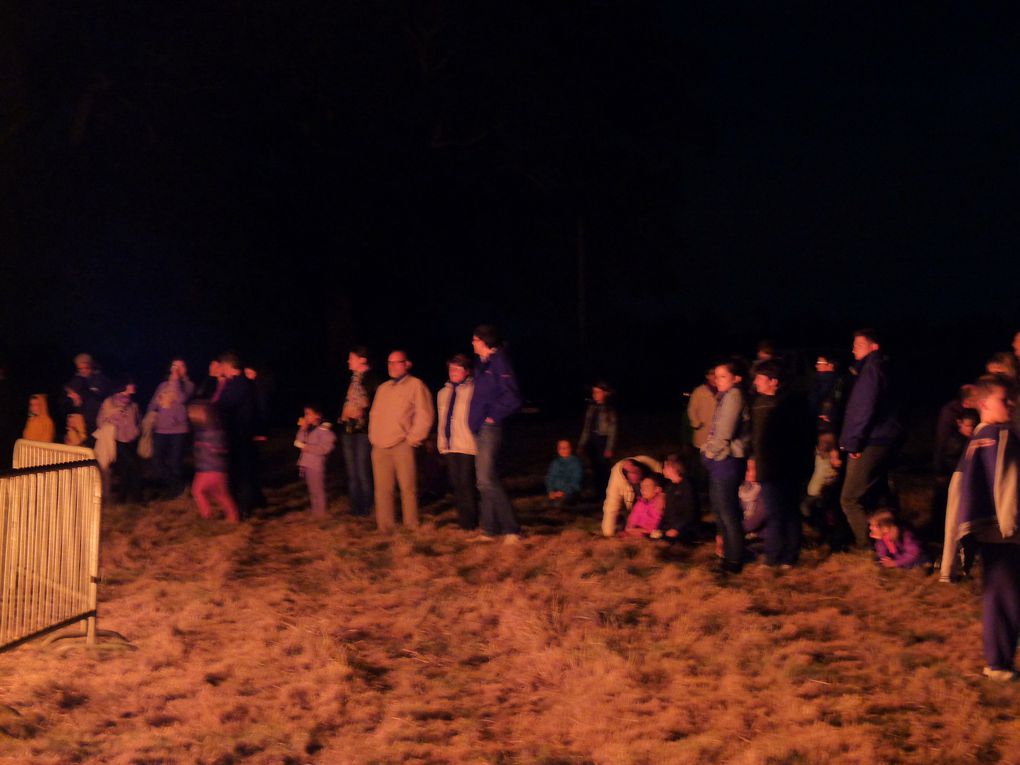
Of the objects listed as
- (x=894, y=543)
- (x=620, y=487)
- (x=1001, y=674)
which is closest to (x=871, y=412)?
(x=894, y=543)

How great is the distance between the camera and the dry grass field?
18.3ft

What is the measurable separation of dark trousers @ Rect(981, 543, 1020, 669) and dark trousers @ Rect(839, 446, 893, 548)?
2.65m

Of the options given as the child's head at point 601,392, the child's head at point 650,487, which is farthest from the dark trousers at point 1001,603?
the child's head at point 601,392

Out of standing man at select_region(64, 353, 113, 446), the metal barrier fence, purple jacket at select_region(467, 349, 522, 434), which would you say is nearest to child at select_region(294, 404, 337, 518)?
purple jacket at select_region(467, 349, 522, 434)

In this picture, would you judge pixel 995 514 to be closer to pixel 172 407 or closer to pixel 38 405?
pixel 172 407

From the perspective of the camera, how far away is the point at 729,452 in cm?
854

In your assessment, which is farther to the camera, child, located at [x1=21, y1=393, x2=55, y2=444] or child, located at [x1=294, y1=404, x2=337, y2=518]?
child, located at [x1=21, y1=393, x2=55, y2=444]

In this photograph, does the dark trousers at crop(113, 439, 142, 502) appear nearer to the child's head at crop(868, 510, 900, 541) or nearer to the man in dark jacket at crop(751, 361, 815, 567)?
the man in dark jacket at crop(751, 361, 815, 567)

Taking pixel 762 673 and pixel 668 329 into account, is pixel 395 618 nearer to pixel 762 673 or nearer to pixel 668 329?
pixel 762 673

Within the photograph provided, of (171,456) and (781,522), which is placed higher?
(171,456)

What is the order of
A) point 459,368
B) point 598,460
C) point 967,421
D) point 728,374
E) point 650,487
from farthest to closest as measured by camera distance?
point 598,460
point 650,487
point 459,368
point 967,421
point 728,374

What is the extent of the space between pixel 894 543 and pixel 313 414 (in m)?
5.81

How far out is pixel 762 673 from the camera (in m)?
6.54

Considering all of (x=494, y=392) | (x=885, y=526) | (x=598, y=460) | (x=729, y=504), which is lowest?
(x=885, y=526)
